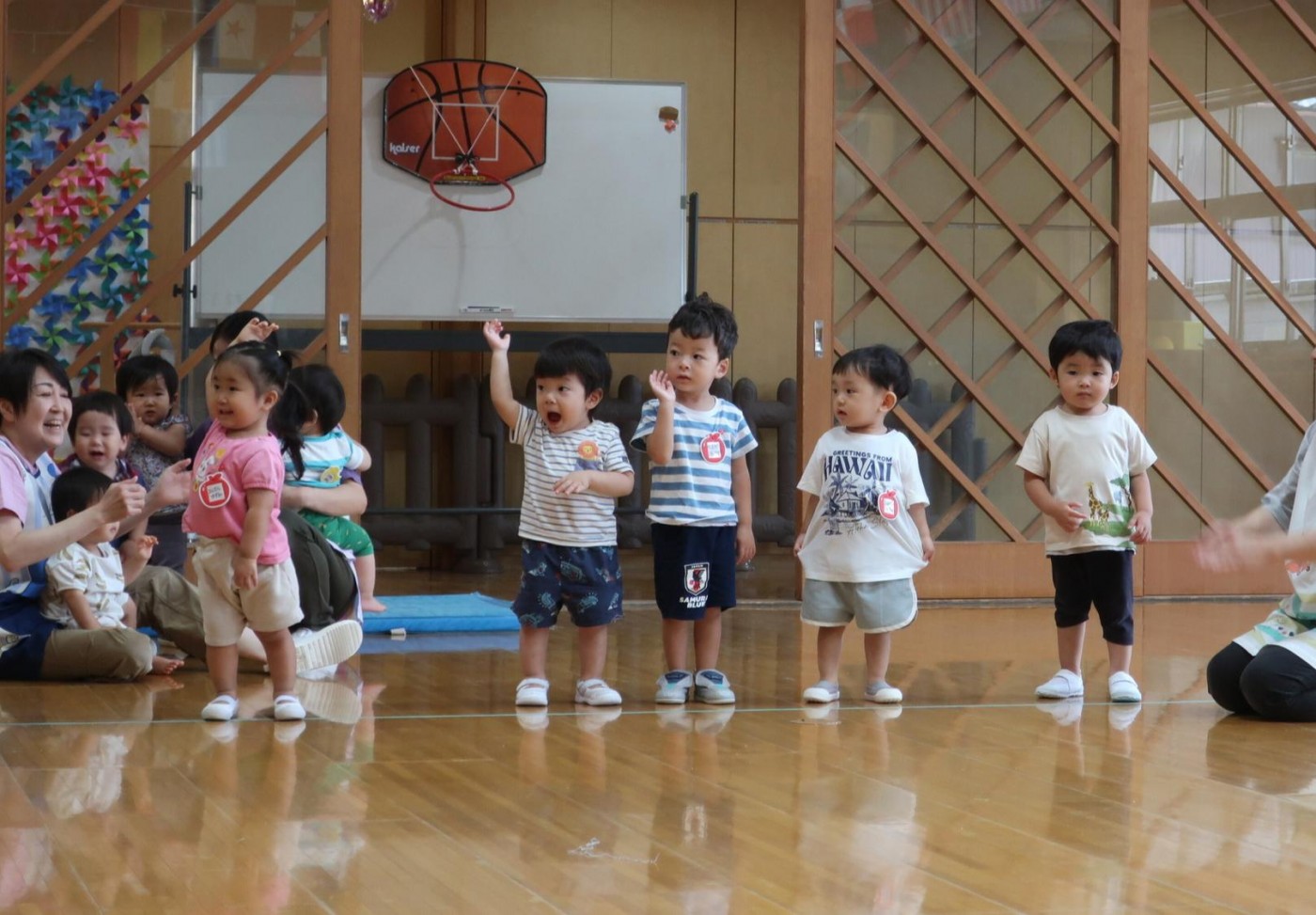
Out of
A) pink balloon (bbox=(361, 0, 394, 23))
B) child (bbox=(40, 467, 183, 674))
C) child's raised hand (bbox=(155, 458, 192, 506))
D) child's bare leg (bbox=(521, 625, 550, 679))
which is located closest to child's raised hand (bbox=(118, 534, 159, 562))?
child (bbox=(40, 467, 183, 674))

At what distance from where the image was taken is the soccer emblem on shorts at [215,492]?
2.66m

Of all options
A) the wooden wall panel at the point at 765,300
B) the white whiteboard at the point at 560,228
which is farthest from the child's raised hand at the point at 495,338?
the wooden wall panel at the point at 765,300

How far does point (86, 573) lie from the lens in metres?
3.16

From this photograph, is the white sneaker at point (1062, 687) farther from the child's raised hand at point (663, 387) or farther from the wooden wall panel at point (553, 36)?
the wooden wall panel at point (553, 36)

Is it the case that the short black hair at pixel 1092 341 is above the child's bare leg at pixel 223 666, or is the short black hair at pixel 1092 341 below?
above

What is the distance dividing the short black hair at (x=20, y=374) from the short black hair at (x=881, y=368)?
155 centimetres

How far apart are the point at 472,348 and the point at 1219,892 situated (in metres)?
4.26

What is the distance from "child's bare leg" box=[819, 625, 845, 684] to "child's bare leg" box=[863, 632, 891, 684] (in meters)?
0.06

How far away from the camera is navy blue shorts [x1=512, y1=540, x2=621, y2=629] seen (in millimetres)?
2859

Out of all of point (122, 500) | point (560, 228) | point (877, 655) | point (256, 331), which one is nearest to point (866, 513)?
point (877, 655)

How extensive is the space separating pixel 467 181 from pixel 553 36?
118 centimetres

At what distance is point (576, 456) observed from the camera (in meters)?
2.87

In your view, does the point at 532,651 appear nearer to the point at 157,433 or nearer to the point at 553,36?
the point at 157,433

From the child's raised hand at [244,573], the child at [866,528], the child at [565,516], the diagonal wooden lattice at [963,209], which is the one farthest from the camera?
the diagonal wooden lattice at [963,209]
